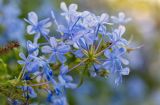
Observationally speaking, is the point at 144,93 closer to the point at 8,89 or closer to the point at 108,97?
the point at 108,97

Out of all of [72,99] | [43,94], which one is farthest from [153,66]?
[43,94]

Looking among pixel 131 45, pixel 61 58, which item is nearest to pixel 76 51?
pixel 61 58

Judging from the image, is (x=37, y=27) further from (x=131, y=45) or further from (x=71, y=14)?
(x=131, y=45)

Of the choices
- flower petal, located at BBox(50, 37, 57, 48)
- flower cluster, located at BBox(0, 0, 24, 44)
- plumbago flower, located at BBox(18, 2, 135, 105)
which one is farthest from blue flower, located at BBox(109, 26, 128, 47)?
flower cluster, located at BBox(0, 0, 24, 44)

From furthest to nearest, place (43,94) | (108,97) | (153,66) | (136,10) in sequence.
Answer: (136,10), (153,66), (108,97), (43,94)

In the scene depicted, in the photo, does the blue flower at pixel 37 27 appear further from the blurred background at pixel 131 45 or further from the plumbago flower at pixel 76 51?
the blurred background at pixel 131 45

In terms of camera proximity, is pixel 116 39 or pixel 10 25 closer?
pixel 116 39
